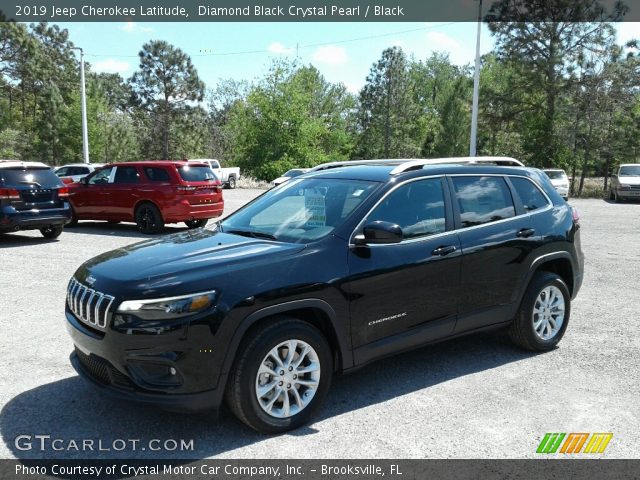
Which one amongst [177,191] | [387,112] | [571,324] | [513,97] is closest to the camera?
[571,324]

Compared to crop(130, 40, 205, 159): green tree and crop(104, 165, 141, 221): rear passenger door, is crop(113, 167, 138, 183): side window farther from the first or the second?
crop(130, 40, 205, 159): green tree

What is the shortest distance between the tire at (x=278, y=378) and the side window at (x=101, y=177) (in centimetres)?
1202

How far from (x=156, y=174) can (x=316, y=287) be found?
35.1 ft

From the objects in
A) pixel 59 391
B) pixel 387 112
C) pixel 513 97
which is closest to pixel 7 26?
pixel 387 112

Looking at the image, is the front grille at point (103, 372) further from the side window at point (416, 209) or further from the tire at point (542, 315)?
the tire at point (542, 315)

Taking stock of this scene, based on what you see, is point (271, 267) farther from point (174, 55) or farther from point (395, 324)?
point (174, 55)

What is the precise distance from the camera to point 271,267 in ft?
11.8

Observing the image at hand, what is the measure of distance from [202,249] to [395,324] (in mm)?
1493

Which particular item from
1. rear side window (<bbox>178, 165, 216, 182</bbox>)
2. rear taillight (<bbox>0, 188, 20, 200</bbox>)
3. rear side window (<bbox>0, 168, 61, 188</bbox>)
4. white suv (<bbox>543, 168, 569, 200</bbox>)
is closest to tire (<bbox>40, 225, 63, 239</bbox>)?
rear side window (<bbox>0, 168, 61, 188</bbox>)

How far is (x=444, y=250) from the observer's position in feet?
14.5

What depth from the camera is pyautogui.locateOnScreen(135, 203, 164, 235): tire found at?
13.5 meters

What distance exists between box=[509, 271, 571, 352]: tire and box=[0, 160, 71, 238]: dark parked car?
10.0m

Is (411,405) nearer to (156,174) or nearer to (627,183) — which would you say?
(156,174)

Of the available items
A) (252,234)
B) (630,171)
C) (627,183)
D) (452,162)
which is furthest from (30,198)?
(630,171)
